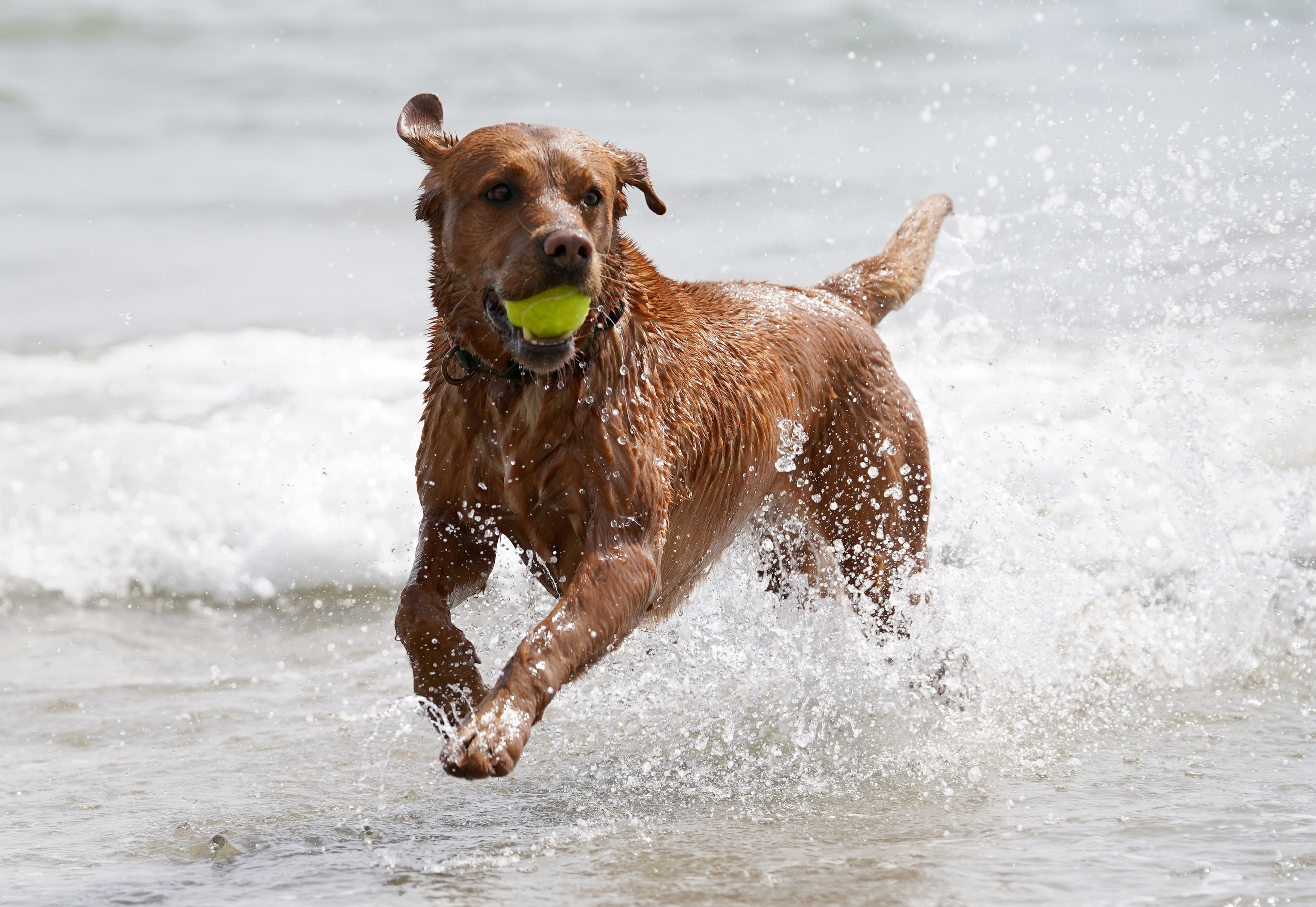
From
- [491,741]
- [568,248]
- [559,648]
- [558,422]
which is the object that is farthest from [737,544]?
[491,741]

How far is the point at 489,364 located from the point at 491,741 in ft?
3.18

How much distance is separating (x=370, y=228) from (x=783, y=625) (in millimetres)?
8003

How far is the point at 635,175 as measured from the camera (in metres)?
3.51

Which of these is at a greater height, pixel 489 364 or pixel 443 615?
pixel 489 364

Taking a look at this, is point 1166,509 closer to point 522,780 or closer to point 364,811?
point 522,780

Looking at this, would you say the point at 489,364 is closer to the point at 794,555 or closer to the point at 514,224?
the point at 514,224

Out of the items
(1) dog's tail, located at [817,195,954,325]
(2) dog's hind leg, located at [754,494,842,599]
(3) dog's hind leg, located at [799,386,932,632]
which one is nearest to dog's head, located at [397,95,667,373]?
(3) dog's hind leg, located at [799,386,932,632]

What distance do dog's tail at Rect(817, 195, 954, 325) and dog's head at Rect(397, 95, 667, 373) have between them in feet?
4.98

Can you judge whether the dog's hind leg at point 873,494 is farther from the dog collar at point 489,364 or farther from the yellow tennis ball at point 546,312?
the yellow tennis ball at point 546,312

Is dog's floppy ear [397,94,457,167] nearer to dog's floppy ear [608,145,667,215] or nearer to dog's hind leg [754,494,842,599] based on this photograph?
dog's floppy ear [608,145,667,215]

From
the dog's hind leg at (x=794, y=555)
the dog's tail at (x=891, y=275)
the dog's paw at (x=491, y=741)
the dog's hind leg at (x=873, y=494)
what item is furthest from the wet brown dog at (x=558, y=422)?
the dog's tail at (x=891, y=275)

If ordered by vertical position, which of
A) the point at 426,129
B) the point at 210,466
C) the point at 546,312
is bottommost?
the point at 210,466

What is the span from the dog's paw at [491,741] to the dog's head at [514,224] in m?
0.75

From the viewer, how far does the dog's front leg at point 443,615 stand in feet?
10.2
